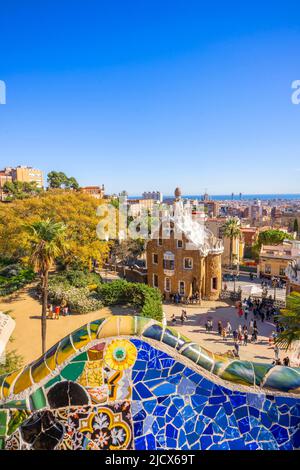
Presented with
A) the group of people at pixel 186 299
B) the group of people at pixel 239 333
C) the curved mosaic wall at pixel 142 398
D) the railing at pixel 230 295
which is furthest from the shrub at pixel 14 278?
the curved mosaic wall at pixel 142 398

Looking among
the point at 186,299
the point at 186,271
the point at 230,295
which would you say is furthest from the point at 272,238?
the point at 186,299

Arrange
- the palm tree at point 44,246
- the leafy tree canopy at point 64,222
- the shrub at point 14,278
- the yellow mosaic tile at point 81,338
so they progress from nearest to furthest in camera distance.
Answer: the yellow mosaic tile at point 81,338, the palm tree at point 44,246, the shrub at point 14,278, the leafy tree canopy at point 64,222

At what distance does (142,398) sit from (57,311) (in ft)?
58.8

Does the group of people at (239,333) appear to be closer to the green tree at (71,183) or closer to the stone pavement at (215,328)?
the stone pavement at (215,328)

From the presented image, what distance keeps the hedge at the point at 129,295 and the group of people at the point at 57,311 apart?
8.81 feet

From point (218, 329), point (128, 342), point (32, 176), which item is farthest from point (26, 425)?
point (32, 176)

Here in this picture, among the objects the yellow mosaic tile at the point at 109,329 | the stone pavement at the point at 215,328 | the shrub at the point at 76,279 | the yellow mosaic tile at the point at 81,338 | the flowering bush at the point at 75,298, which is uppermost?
the yellow mosaic tile at the point at 109,329

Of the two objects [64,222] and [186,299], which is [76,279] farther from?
[186,299]

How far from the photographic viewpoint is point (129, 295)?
2300cm

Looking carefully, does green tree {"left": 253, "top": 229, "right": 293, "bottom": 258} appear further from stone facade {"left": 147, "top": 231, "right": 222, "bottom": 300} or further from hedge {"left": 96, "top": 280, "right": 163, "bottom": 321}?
hedge {"left": 96, "top": 280, "right": 163, "bottom": 321}

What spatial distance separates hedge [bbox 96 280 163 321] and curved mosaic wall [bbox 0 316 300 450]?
1686 centimetres

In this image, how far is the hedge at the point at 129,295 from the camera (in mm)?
21859

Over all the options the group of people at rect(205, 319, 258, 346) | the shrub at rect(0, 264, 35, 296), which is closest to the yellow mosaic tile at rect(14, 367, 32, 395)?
the group of people at rect(205, 319, 258, 346)

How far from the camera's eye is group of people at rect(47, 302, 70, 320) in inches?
825
